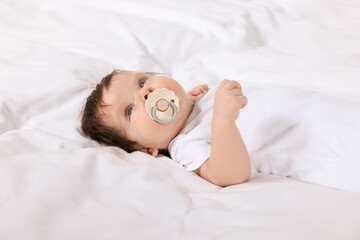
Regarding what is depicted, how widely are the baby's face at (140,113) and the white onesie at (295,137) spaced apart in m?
0.04

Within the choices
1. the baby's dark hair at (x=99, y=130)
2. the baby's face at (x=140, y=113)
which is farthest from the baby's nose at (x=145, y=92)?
the baby's dark hair at (x=99, y=130)

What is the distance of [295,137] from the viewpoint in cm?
107

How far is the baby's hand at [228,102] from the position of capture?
1002mm

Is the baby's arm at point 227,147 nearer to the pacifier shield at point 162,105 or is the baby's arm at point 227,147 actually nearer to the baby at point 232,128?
the baby at point 232,128

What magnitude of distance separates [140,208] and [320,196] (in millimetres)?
370

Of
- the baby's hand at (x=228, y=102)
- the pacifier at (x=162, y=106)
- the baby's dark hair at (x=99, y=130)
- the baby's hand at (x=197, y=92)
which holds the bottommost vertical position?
the baby's dark hair at (x=99, y=130)

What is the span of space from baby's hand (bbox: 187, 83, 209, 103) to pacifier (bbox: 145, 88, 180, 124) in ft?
0.62

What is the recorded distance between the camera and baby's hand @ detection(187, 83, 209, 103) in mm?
1329

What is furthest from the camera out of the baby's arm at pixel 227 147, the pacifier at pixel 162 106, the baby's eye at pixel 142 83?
the baby's eye at pixel 142 83

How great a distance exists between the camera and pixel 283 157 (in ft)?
3.50

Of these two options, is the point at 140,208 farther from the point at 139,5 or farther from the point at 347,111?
the point at 139,5

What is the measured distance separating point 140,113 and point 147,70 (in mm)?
364

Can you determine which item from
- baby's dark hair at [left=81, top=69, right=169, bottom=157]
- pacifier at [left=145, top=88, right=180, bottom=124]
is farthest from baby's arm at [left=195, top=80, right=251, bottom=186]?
baby's dark hair at [left=81, top=69, right=169, bottom=157]

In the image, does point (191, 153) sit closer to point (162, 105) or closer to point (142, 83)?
point (162, 105)
